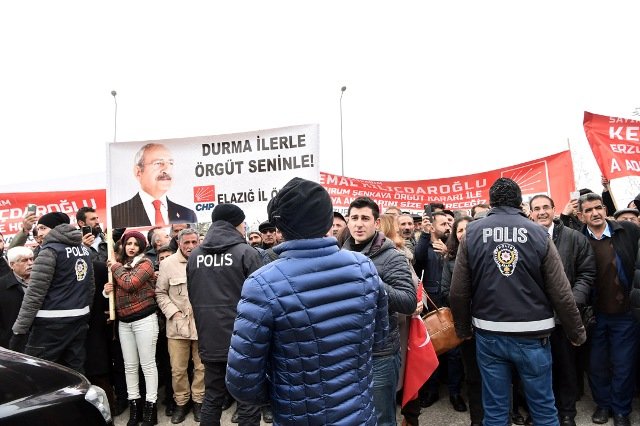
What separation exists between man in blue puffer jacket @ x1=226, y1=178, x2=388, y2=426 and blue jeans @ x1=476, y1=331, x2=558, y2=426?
6.02 feet

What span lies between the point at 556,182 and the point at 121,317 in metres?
7.32

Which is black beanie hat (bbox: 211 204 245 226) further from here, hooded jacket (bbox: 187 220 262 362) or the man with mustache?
the man with mustache

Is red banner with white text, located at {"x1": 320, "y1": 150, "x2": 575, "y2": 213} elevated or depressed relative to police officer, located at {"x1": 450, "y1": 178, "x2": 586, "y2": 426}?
elevated

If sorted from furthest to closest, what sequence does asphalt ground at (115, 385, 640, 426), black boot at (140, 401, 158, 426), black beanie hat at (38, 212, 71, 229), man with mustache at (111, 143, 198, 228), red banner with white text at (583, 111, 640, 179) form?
red banner with white text at (583, 111, 640, 179)
man with mustache at (111, 143, 198, 228)
black boot at (140, 401, 158, 426)
black beanie hat at (38, 212, 71, 229)
asphalt ground at (115, 385, 640, 426)

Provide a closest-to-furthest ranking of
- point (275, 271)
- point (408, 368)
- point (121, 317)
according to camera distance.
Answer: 1. point (275, 271)
2. point (408, 368)
3. point (121, 317)

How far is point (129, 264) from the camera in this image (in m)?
5.30

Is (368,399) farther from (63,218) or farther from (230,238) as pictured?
(63,218)

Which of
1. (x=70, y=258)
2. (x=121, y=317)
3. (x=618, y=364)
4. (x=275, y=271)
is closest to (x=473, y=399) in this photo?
(x=618, y=364)

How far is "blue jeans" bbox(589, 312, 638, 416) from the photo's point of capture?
4.48 meters

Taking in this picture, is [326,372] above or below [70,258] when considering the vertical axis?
below

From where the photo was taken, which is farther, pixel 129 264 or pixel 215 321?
pixel 129 264

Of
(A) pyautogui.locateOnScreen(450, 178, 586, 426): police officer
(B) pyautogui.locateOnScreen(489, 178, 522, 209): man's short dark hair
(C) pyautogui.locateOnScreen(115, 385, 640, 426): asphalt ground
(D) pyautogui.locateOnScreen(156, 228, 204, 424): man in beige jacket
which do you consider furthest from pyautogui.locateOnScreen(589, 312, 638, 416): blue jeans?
(D) pyautogui.locateOnScreen(156, 228, 204, 424): man in beige jacket

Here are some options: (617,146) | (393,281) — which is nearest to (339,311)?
(393,281)

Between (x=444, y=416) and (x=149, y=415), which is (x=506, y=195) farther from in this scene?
(x=149, y=415)
